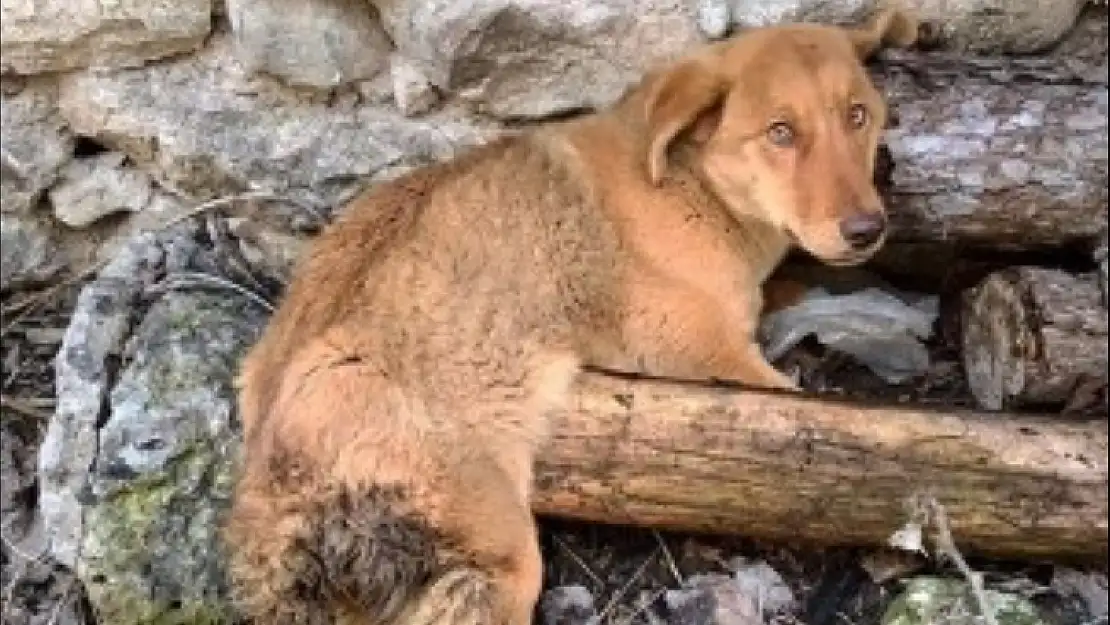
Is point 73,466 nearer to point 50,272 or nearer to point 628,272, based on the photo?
point 50,272

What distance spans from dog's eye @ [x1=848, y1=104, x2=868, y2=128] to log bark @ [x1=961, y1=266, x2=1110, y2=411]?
50 cm

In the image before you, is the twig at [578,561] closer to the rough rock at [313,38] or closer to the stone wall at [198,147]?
the stone wall at [198,147]

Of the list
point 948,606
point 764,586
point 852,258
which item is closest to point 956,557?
point 948,606

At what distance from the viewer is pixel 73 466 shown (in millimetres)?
4805

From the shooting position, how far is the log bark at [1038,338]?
4.17m

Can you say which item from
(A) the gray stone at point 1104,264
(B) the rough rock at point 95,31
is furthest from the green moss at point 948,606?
(B) the rough rock at point 95,31

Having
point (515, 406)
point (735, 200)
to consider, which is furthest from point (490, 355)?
point (735, 200)

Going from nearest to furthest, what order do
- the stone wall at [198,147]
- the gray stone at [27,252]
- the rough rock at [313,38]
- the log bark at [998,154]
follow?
the log bark at [998,154], the stone wall at [198,147], the rough rock at [313,38], the gray stone at [27,252]

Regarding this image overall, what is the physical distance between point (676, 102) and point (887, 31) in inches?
24.7

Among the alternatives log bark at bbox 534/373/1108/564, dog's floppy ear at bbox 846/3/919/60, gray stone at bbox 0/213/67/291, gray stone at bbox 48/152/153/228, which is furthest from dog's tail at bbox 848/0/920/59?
gray stone at bbox 0/213/67/291

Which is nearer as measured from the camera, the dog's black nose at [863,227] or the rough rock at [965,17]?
the dog's black nose at [863,227]

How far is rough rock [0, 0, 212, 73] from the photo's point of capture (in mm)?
5047

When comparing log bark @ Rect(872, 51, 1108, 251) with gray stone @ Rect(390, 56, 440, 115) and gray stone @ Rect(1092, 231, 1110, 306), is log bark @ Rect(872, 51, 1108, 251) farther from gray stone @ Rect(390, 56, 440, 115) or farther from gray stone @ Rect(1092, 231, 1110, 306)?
gray stone @ Rect(390, 56, 440, 115)

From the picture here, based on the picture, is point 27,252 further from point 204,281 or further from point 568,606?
point 568,606
